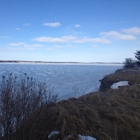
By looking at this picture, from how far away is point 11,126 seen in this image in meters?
3.71

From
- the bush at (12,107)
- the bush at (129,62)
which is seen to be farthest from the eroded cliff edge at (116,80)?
the bush at (129,62)

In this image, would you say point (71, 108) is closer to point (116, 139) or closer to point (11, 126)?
point (116, 139)

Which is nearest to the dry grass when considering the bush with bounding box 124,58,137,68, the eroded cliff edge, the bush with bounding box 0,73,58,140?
the bush with bounding box 0,73,58,140

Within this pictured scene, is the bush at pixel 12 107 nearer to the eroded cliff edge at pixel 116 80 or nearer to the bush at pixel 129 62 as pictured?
the eroded cliff edge at pixel 116 80

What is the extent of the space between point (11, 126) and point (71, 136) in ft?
5.10

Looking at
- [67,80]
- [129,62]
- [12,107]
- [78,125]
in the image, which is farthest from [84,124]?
[129,62]

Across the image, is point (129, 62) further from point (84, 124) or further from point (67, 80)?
point (84, 124)

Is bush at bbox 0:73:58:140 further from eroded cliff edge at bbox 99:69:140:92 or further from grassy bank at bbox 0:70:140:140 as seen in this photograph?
eroded cliff edge at bbox 99:69:140:92

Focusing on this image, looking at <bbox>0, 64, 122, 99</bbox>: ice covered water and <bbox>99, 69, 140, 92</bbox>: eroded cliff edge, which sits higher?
<bbox>99, 69, 140, 92</bbox>: eroded cliff edge

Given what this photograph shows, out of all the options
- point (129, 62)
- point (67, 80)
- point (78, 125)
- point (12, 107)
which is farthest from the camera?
point (129, 62)

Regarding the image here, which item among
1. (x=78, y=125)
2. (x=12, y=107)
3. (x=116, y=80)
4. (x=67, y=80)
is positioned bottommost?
(x=67, y=80)

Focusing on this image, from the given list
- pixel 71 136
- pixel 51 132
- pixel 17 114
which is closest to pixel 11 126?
pixel 17 114

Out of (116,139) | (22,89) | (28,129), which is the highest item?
(22,89)

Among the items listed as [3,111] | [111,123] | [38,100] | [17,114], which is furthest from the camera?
[111,123]
